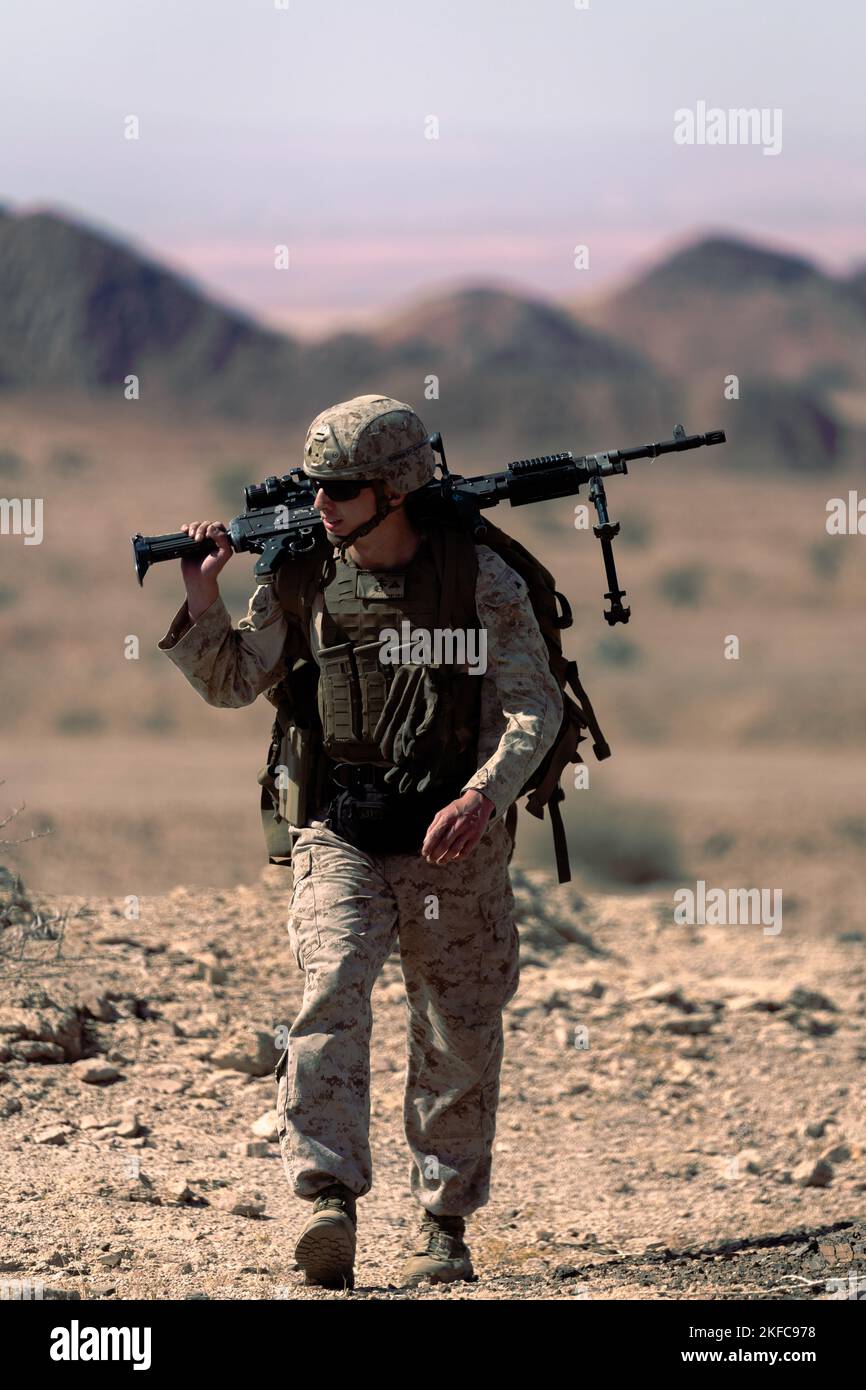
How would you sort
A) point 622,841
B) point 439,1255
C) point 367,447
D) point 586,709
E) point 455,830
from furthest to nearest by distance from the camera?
point 622,841
point 586,709
point 439,1255
point 367,447
point 455,830

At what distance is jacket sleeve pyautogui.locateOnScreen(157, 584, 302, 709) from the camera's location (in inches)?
221

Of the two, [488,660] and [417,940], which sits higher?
[488,660]

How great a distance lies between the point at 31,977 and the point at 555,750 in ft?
8.92

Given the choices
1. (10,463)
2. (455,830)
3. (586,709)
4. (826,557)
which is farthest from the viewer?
(10,463)

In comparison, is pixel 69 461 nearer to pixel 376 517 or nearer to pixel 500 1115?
pixel 500 1115

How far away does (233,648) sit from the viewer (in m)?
5.69

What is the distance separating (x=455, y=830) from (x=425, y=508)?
0.96 m

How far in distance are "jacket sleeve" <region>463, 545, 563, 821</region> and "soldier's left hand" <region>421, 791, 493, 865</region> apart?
0.17 meters

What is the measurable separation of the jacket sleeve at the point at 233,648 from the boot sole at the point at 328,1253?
52.0 inches

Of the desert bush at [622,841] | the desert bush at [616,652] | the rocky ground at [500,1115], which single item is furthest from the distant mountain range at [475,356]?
the rocky ground at [500,1115]

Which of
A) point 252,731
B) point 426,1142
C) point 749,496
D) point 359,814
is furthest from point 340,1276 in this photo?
point 749,496

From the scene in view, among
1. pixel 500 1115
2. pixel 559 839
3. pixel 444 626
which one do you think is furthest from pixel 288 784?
pixel 500 1115

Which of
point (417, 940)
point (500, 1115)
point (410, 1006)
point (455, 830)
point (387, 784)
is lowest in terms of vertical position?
point (500, 1115)

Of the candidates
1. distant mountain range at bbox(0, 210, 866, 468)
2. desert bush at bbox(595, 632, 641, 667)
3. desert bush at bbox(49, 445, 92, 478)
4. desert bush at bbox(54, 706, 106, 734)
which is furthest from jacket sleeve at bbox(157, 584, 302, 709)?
distant mountain range at bbox(0, 210, 866, 468)
